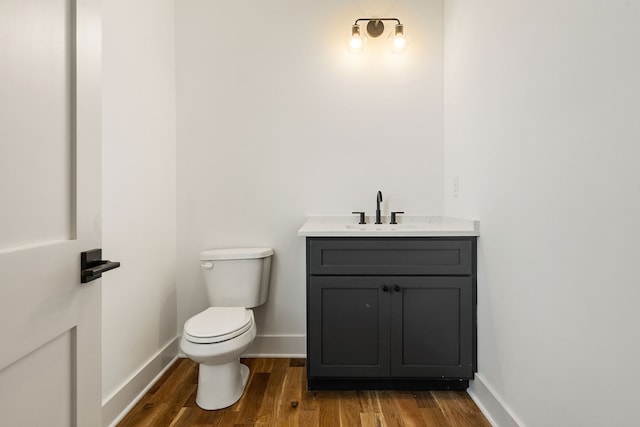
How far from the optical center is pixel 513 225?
1.40 metres

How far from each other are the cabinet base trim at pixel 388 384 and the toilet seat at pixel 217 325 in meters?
0.48

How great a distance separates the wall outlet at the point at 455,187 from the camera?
2.01 meters

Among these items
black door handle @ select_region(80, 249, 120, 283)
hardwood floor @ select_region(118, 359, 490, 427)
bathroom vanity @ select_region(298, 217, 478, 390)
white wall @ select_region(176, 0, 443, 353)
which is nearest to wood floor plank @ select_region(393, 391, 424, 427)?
hardwood floor @ select_region(118, 359, 490, 427)

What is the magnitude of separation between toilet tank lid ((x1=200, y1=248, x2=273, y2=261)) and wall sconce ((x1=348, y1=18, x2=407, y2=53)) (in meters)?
1.45

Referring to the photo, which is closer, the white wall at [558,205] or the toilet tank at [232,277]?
the white wall at [558,205]

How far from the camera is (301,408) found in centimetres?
166

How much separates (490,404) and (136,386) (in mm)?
1750

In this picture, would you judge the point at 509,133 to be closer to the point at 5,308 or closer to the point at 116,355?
the point at 5,308

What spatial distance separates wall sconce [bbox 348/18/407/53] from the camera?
6.98ft

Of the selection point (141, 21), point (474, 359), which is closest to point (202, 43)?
point (141, 21)

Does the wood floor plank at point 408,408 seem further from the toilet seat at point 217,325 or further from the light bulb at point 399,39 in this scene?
the light bulb at point 399,39

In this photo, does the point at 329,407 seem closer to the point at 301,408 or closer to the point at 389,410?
the point at 301,408

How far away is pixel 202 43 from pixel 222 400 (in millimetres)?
2158

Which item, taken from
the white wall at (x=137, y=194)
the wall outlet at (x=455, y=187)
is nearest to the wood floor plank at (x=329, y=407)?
the white wall at (x=137, y=194)
